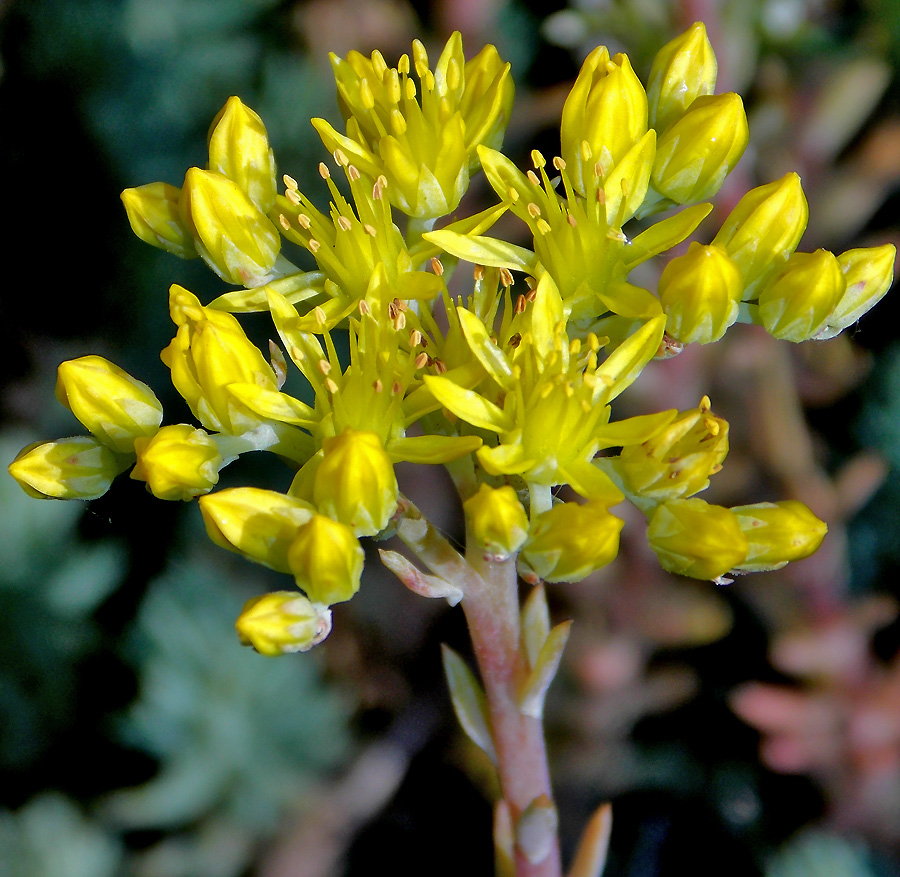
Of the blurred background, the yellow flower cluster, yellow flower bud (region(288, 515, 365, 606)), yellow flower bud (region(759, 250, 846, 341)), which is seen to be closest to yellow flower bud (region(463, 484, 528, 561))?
the yellow flower cluster

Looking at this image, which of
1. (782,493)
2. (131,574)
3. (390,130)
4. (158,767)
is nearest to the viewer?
(390,130)

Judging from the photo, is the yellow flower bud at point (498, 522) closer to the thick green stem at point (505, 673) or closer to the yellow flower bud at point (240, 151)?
the thick green stem at point (505, 673)

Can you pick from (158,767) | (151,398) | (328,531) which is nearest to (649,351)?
(328,531)

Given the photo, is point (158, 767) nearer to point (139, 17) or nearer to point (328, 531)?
point (328, 531)

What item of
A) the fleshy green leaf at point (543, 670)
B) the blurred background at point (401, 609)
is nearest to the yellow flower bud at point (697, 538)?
the fleshy green leaf at point (543, 670)

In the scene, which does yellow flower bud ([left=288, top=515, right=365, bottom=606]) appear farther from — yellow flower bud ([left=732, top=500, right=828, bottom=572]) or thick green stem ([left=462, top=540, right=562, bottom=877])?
yellow flower bud ([left=732, top=500, right=828, bottom=572])

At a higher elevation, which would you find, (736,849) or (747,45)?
(747,45)

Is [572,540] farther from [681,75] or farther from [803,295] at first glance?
[681,75]
